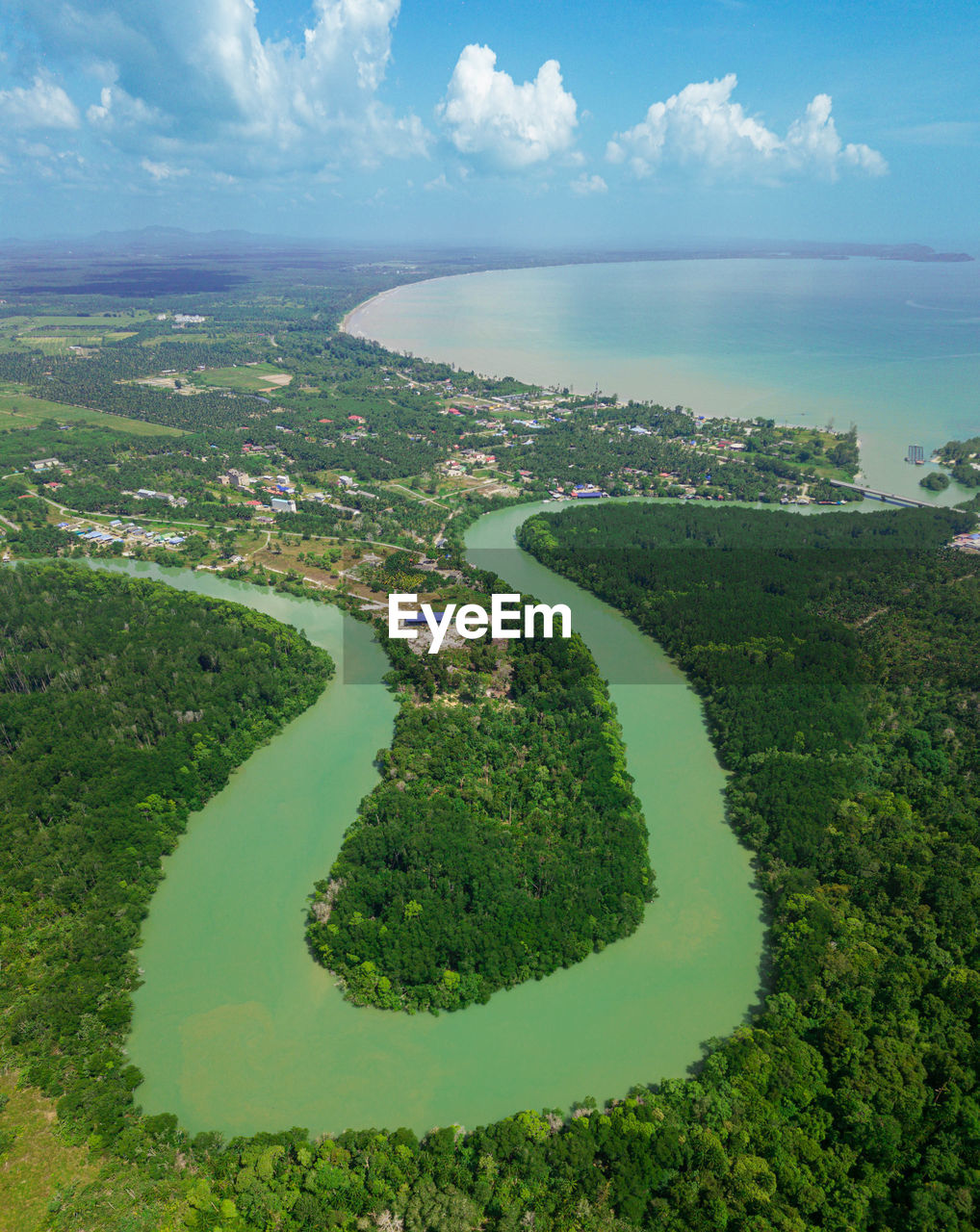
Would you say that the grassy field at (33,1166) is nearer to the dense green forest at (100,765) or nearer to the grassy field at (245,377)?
the dense green forest at (100,765)

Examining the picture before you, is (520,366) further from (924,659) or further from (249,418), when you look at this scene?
(924,659)

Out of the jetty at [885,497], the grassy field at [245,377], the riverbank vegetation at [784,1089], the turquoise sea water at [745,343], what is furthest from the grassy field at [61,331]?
the riverbank vegetation at [784,1089]

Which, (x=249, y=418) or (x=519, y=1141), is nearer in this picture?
(x=519, y=1141)

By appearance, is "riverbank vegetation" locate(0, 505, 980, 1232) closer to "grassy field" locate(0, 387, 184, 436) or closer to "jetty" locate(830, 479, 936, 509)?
"jetty" locate(830, 479, 936, 509)

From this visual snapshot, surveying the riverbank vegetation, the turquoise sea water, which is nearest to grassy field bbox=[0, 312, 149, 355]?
the turquoise sea water

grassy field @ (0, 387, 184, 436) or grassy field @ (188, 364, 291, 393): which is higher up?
grassy field @ (188, 364, 291, 393)

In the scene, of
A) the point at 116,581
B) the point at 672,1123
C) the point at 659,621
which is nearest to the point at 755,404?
the point at 659,621

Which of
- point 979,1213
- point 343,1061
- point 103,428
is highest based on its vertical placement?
point 103,428
